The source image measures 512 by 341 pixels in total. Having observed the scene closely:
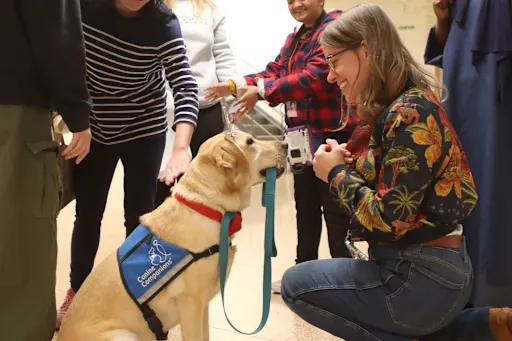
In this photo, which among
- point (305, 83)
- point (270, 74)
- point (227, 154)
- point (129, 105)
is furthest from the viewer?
point (270, 74)

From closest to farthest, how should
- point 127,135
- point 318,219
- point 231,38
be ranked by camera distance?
point 127,135 → point 318,219 → point 231,38

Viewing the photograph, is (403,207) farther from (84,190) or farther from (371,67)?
(84,190)

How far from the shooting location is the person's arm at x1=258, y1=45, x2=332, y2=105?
2160 millimetres

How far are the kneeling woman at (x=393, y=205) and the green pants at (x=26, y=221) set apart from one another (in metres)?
0.77

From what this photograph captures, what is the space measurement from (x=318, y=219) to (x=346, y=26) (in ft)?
4.12

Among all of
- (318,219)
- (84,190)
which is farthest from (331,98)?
(84,190)

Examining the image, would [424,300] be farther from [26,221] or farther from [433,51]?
[433,51]

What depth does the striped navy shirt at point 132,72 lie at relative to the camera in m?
1.89

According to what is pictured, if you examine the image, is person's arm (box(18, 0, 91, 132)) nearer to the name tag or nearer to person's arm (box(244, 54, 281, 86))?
the name tag

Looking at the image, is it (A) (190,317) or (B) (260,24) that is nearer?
(A) (190,317)

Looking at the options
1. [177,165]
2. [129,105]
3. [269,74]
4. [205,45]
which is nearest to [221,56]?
[205,45]

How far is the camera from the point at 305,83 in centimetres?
217

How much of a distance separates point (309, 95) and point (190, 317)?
1108mm

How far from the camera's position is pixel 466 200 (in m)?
1.37
